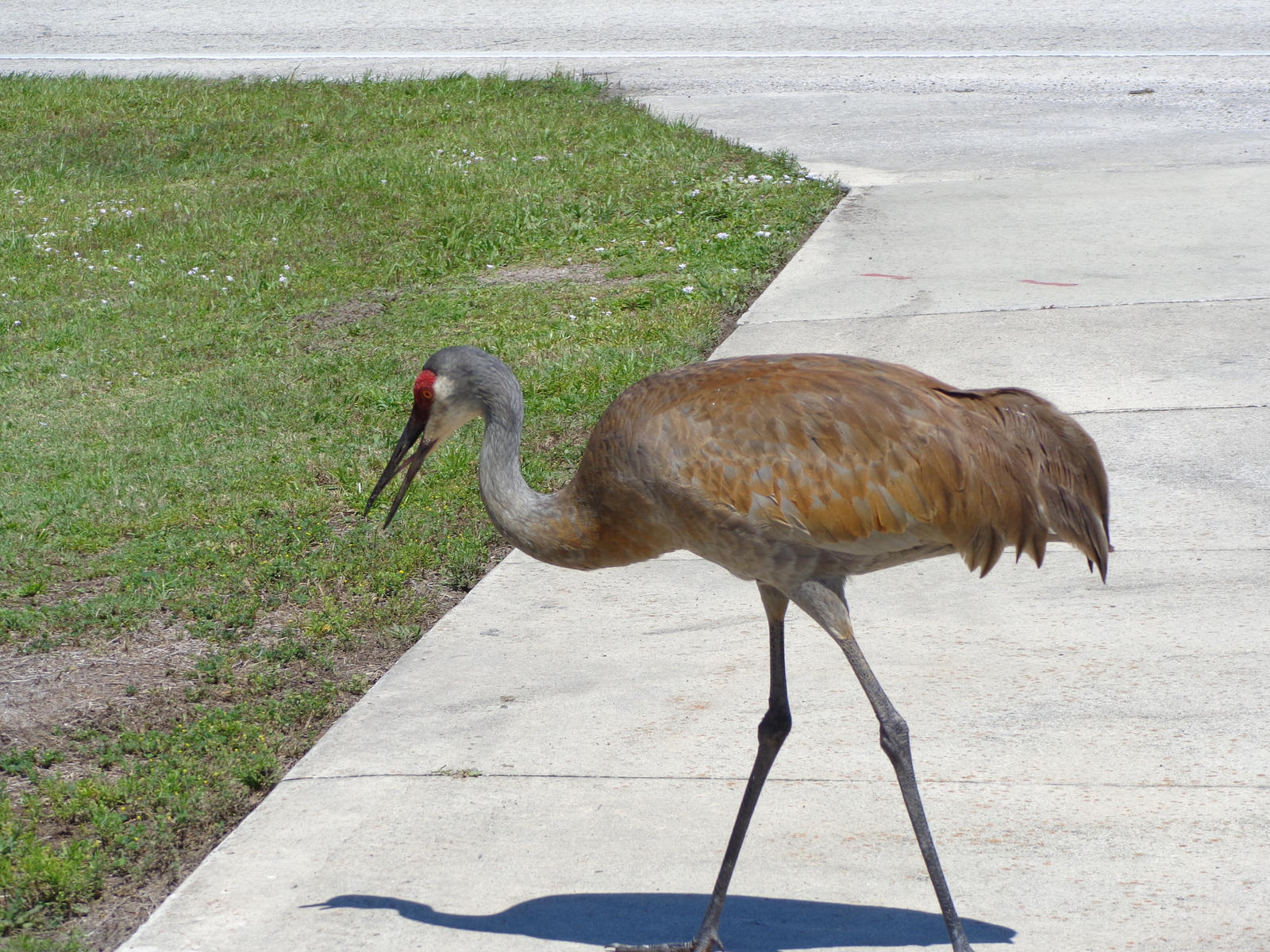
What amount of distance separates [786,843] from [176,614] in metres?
2.36

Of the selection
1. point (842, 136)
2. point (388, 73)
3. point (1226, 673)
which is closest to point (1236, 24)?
point (842, 136)

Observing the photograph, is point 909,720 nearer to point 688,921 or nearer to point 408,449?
point 688,921

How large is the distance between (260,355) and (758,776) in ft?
16.2

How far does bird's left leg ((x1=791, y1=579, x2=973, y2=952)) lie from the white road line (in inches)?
463

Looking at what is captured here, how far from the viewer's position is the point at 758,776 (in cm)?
346

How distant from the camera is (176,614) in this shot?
504 centimetres

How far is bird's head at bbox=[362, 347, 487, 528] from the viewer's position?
3.68 metres

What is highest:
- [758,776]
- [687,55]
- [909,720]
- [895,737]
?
[687,55]

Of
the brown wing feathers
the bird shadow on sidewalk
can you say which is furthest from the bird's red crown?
the bird shadow on sidewalk

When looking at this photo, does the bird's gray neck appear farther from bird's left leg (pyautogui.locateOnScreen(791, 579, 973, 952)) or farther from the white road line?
the white road line

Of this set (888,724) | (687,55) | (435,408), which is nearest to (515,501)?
(435,408)

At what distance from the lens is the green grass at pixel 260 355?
4289 mm

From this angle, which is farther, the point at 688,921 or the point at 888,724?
the point at 688,921

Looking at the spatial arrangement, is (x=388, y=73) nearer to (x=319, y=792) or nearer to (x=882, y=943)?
(x=319, y=792)
